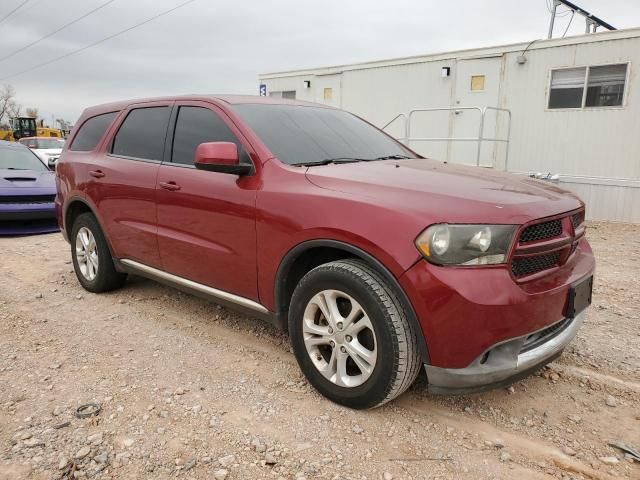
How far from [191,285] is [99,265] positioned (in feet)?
4.67

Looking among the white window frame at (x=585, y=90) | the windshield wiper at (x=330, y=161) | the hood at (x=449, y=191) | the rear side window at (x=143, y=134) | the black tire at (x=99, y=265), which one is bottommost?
the black tire at (x=99, y=265)

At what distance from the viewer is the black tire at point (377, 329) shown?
2352 mm

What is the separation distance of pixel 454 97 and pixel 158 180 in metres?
8.53

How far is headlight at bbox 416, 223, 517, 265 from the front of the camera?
7.35 ft

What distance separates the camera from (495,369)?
90.2 inches

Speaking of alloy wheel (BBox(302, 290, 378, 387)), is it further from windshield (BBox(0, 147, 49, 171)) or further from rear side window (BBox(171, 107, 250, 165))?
windshield (BBox(0, 147, 49, 171))

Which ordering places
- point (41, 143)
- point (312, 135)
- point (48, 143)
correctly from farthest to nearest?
point (48, 143), point (41, 143), point (312, 135)

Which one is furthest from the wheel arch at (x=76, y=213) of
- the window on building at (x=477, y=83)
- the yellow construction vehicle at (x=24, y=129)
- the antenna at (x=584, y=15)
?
the yellow construction vehicle at (x=24, y=129)

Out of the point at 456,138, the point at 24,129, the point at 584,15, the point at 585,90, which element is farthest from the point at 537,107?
the point at 24,129

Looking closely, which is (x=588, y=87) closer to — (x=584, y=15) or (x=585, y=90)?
(x=585, y=90)

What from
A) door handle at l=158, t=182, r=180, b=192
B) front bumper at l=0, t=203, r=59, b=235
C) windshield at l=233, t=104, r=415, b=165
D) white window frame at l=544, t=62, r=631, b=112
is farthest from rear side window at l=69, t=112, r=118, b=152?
white window frame at l=544, t=62, r=631, b=112

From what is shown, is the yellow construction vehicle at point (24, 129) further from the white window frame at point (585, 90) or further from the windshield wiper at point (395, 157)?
the windshield wiper at point (395, 157)

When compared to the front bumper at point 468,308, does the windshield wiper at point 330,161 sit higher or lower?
higher

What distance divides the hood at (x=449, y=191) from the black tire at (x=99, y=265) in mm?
2439
